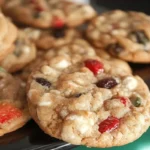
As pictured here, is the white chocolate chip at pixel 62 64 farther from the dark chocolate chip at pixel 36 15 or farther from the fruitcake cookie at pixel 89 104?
the dark chocolate chip at pixel 36 15

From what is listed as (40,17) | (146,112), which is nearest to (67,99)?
(146,112)

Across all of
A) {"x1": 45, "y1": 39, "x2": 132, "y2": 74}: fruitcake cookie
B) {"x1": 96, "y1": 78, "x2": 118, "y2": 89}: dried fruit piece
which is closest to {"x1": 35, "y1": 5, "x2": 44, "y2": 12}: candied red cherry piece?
{"x1": 45, "y1": 39, "x2": 132, "y2": 74}: fruitcake cookie

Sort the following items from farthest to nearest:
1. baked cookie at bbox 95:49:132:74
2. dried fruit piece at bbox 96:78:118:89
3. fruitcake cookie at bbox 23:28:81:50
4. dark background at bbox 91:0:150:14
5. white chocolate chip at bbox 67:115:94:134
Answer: dark background at bbox 91:0:150:14, fruitcake cookie at bbox 23:28:81:50, baked cookie at bbox 95:49:132:74, dried fruit piece at bbox 96:78:118:89, white chocolate chip at bbox 67:115:94:134

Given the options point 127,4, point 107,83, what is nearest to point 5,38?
point 107,83

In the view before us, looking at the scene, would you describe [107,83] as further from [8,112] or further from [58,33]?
[58,33]

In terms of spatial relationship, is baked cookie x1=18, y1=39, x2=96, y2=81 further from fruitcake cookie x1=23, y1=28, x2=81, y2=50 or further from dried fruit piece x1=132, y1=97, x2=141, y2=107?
dried fruit piece x1=132, y1=97, x2=141, y2=107

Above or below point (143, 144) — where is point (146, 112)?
above

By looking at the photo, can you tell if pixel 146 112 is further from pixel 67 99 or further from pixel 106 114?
pixel 67 99
